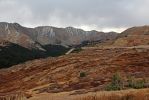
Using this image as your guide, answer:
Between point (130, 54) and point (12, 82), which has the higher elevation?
point (130, 54)

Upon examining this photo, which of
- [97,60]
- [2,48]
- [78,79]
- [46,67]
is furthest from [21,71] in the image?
[2,48]

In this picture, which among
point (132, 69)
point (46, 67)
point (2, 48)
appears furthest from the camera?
point (2, 48)

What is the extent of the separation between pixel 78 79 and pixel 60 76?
6487 mm

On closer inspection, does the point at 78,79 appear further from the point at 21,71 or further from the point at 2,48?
the point at 2,48

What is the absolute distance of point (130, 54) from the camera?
60.3 m

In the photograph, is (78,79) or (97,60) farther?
(97,60)

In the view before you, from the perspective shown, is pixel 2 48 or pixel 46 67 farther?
pixel 2 48

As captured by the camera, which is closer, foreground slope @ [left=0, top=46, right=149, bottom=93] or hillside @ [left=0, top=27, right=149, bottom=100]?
hillside @ [left=0, top=27, right=149, bottom=100]

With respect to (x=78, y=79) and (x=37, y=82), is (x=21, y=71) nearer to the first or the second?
(x=37, y=82)

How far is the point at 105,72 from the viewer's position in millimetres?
49125

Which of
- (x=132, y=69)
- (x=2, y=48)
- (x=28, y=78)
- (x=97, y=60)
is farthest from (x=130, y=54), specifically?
(x=2, y=48)

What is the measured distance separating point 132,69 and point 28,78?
1560 centimetres

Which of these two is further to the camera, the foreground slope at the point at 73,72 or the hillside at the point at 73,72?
the foreground slope at the point at 73,72

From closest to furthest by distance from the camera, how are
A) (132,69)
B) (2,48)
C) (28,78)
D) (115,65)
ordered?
(132,69) < (115,65) < (28,78) < (2,48)
